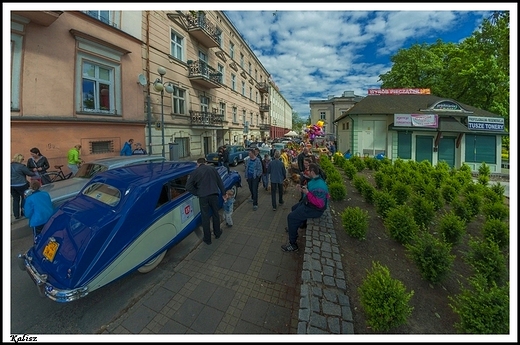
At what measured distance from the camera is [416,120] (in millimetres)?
14938

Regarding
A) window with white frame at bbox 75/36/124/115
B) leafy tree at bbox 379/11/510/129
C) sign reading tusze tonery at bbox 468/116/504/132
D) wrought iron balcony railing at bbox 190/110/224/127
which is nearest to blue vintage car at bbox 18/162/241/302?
window with white frame at bbox 75/36/124/115

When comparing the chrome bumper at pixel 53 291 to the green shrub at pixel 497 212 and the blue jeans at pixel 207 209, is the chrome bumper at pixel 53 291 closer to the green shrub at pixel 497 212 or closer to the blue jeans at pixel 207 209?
the blue jeans at pixel 207 209

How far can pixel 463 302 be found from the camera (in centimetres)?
217

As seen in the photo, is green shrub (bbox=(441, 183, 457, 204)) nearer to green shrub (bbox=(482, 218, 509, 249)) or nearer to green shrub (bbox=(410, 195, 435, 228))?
green shrub (bbox=(410, 195, 435, 228))

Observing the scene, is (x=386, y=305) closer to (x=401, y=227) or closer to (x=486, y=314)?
(x=486, y=314)

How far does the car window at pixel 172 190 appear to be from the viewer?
3.36 m

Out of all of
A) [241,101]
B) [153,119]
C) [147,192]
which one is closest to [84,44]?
[153,119]

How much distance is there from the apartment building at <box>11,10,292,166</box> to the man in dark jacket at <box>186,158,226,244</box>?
21.8ft

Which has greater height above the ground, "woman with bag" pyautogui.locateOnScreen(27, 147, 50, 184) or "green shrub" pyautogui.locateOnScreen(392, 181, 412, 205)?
"woman with bag" pyautogui.locateOnScreen(27, 147, 50, 184)

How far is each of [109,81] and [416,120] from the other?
19250 millimetres

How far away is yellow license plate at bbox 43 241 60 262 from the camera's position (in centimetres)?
254

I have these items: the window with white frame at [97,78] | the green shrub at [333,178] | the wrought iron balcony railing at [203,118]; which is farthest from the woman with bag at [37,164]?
the wrought iron balcony railing at [203,118]

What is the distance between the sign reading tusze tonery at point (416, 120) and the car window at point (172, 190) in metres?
16.4

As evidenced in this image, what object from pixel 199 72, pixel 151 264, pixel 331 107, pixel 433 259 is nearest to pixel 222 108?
pixel 199 72
